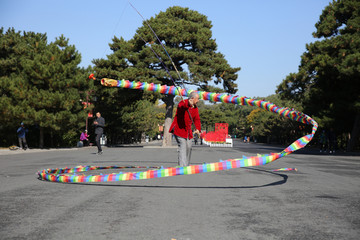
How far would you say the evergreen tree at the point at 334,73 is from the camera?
28400mm

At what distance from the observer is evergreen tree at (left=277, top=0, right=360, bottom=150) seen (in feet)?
93.2

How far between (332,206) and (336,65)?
24.6 metres

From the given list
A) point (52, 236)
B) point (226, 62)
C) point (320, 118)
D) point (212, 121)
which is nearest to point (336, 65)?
point (320, 118)

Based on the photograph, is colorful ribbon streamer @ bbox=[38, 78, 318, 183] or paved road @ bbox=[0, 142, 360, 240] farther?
colorful ribbon streamer @ bbox=[38, 78, 318, 183]

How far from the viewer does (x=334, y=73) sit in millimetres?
30188

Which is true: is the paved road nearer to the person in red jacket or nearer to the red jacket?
the person in red jacket

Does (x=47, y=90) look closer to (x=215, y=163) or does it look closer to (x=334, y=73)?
(x=334, y=73)

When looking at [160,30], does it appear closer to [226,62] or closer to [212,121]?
[226,62]

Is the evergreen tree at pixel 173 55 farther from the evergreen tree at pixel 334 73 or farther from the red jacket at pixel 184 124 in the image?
the red jacket at pixel 184 124

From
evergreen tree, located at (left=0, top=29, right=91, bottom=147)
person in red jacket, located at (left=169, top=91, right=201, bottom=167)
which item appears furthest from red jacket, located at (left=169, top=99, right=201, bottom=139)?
evergreen tree, located at (left=0, top=29, right=91, bottom=147)

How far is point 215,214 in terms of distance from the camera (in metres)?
5.46

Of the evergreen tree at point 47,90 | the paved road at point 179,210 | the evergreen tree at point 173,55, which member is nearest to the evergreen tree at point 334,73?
the evergreen tree at point 173,55

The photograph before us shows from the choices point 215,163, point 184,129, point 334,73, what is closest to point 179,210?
point 215,163

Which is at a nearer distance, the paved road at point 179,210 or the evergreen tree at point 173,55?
the paved road at point 179,210
